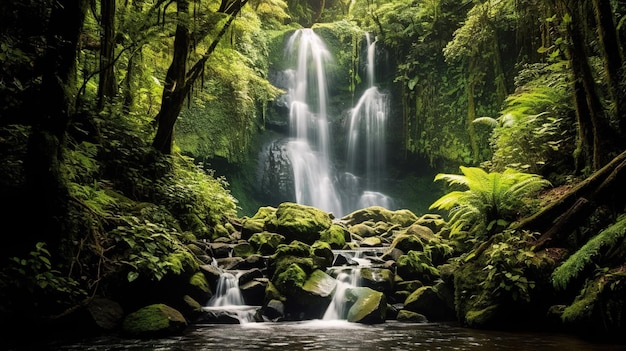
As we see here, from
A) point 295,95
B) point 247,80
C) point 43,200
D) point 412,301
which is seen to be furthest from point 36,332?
point 295,95

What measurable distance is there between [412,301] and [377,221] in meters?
7.12

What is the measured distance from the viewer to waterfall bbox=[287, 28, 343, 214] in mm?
19406

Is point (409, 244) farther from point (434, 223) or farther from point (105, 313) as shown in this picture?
point (105, 313)

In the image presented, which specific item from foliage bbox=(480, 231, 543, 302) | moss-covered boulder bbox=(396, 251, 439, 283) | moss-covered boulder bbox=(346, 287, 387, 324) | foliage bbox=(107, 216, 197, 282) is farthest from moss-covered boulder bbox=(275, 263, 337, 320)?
foliage bbox=(480, 231, 543, 302)

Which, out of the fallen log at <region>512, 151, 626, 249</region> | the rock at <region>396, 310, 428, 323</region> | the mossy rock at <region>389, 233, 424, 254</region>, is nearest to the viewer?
the fallen log at <region>512, 151, 626, 249</region>

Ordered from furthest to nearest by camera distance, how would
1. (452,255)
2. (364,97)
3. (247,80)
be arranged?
(364,97), (247,80), (452,255)

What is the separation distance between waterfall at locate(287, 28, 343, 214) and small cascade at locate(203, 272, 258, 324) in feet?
33.5

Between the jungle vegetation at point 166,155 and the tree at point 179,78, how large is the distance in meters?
0.03

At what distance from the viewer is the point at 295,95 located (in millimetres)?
20812

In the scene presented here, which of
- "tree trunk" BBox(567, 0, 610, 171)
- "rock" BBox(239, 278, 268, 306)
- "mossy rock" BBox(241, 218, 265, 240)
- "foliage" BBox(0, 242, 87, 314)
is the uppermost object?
"tree trunk" BBox(567, 0, 610, 171)

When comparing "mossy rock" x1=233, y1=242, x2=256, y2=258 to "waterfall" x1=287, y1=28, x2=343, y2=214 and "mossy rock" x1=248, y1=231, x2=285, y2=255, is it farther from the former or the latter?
"waterfall" x1=287, y1=28, x2=343, y2=214

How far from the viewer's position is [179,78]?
9.72m

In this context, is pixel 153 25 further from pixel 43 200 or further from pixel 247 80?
pixel 247 80

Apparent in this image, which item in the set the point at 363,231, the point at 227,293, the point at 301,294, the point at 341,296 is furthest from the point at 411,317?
the point at 363,231
